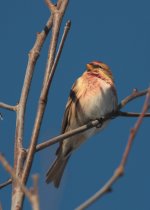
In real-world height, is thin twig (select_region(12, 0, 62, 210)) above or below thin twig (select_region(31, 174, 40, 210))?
above

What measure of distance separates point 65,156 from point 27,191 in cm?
408

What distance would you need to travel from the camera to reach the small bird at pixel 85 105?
208 inches

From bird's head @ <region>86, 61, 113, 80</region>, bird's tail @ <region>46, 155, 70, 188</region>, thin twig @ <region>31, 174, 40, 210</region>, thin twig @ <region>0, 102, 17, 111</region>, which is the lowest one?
thin twig @ <region>31, 174, 40, 210</region>

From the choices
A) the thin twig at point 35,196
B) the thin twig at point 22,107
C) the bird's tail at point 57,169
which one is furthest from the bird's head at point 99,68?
the thin twig at point 35,196

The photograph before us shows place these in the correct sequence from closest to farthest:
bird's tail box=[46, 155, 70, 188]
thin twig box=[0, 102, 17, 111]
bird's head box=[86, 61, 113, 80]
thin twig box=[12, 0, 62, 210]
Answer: thin twig box=[12, 0, 62, 210]
thin twig box=[0, 102, 17, 111]
bird's tail box=[46, 155, 70, 188]
bird's head box=[86, 61, 113, 80]

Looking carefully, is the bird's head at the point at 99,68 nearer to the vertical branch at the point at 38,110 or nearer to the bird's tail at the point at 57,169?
the bird's tail at the point at 57,169

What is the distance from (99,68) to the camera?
19.3ft

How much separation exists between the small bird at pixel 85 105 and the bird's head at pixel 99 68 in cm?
3

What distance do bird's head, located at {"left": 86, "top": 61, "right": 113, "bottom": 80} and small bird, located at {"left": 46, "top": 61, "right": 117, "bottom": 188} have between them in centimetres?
3

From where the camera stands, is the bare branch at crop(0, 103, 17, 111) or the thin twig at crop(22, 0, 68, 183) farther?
the bare branch at crop(0, 103, 17, 111)

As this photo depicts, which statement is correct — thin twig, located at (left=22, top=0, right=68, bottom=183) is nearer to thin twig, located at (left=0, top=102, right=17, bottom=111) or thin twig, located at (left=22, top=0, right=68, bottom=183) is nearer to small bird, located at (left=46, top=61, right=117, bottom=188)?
thin twig, located at (left=0, top=102, right=17, bottom=111)

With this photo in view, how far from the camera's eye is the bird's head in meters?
5.79

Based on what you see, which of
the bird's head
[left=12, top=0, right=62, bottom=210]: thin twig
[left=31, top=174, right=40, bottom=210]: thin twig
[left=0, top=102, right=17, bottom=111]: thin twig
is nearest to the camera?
[left=31, top=174, right=40, bottom=210]: thin twig

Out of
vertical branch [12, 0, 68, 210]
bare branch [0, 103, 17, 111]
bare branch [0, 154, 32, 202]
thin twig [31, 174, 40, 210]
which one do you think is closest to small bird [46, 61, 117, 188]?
bare branch [0, 103, 17, 111]
